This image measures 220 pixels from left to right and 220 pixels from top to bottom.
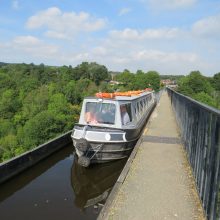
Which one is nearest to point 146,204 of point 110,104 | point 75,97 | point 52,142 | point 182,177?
point 182,177

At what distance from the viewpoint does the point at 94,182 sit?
30.4 feet

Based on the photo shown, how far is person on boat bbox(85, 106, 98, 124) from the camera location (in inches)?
418

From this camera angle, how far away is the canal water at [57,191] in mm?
7133

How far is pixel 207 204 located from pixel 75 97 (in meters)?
57.6

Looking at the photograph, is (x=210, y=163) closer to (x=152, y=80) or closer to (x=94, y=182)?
(x=94, y=182)

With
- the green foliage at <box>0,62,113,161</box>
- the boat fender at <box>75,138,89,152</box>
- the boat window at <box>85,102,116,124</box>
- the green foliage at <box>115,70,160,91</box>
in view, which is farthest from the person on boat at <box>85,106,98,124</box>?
the green foliage at <box>115,70,160,91</box>

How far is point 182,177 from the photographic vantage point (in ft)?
22.5

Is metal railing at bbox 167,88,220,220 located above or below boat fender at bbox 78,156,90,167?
above

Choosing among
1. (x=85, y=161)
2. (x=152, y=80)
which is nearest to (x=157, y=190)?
(x=85, y=161)

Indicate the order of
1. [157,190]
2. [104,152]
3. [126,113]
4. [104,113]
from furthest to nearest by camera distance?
[126,113] < [104,113] < [104,152] < [157,190]

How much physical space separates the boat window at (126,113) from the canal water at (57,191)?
5.03 feet

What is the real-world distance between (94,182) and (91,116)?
8.40ft

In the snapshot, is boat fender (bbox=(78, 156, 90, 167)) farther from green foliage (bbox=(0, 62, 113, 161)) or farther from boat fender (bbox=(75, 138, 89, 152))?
green foliage (bbox=(0, 62, 113, 161))

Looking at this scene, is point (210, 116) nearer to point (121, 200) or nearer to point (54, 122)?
point (121, 200)
